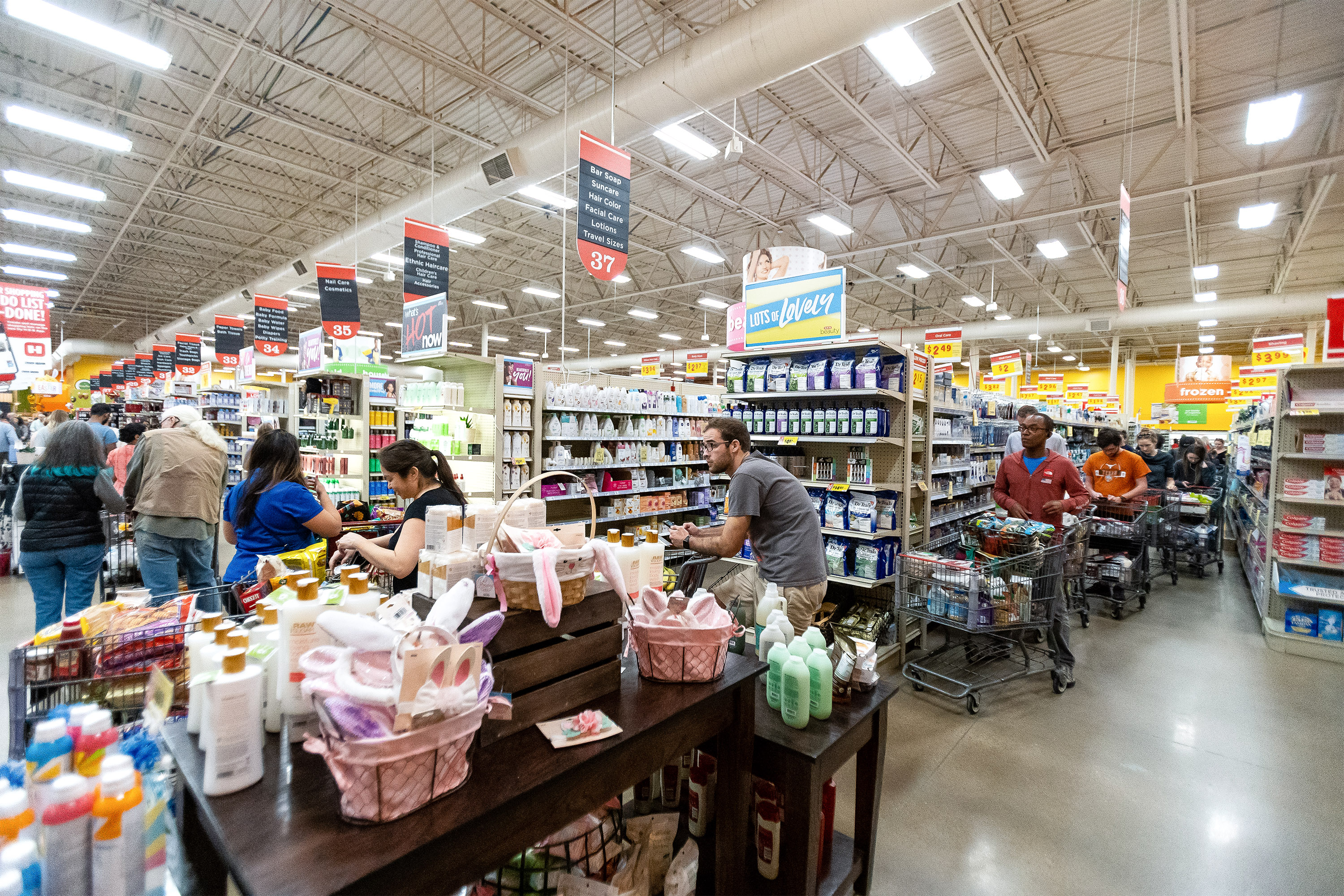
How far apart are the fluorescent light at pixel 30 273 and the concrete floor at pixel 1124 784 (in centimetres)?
1554

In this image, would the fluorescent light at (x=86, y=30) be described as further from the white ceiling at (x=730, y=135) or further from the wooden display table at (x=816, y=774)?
the wooden display table at (x=816, y=774)

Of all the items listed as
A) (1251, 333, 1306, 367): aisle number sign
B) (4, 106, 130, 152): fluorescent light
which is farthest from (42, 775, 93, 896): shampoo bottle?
(1251, 333, 1306, 367): aisle number sign

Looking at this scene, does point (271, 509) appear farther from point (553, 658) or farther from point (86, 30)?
point (86, 30)

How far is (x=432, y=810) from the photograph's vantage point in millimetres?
1228

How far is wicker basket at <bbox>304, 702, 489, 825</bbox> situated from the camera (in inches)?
44.3

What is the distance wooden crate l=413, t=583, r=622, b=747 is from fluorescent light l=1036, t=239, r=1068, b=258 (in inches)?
514

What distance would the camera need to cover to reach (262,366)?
23531 mm

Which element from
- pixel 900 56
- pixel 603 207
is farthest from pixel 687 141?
pixel 900 56

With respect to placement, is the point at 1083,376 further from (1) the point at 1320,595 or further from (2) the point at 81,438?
(2) the point at 81,438

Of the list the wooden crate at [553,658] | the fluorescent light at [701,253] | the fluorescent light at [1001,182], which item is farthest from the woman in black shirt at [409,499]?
the fluorescent light at [701,253]

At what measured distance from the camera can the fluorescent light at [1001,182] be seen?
833cm

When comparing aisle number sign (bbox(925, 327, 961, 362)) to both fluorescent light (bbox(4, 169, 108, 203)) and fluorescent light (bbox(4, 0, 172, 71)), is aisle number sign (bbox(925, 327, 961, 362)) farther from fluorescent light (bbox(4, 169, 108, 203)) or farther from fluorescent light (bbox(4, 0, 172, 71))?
fluorescent light (bbox(4, 169, 108, 203))

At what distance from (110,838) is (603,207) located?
19.4 feet

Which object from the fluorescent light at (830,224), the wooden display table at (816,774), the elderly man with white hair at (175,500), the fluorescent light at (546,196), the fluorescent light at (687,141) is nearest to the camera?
the wooden display table at (816,774)
